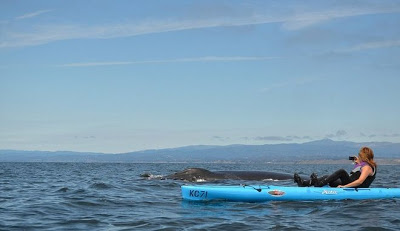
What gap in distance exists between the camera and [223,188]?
18.0m

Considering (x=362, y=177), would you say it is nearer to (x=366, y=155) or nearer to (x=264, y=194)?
(x=366, y=155)

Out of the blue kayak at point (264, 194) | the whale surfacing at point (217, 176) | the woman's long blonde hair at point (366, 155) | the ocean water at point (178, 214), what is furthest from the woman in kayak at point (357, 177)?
the whale surfacing at point (217, 176)

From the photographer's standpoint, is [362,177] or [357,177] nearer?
[362,177]

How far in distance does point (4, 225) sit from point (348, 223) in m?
8.13

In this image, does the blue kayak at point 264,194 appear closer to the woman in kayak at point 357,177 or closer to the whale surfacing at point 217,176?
the woman in kayak at point 357,177

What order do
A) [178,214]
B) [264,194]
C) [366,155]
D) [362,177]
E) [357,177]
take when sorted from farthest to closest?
[357,177], [362,177], [366,155], [264,194], [178,214]

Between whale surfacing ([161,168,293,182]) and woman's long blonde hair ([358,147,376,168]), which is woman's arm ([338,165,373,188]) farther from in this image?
whale surfacing ([161,168,293,182])

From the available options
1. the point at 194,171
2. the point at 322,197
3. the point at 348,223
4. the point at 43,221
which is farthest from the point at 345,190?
the point at 194,171

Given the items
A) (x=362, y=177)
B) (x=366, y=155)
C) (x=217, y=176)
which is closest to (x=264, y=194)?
(x=362, y=177)

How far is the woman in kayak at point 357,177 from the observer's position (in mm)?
18656

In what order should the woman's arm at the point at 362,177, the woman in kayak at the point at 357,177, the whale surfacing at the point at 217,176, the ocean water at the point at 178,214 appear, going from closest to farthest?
1. the ocean water at the point at 178,214
2. the woman in kayak at the point at 357,177
3. the woman's arm at the point at 362,177
4. the whale surfacing at the point at 217,176

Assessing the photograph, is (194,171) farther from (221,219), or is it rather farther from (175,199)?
(221,219)

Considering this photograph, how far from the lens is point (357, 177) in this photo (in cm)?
1923

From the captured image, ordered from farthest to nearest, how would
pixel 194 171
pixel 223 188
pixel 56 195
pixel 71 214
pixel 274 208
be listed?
pixel 194 171, pixel 56 195, pixel 223 188, pixel 274 208, pixel 71 214
